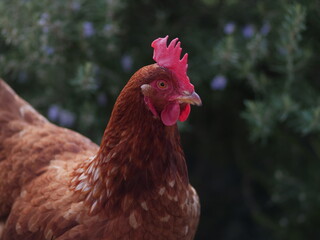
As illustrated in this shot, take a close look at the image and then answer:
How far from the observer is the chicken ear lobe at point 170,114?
64.6 inches

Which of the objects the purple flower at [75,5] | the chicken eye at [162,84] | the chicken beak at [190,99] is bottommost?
the chicken beak at [190,99]

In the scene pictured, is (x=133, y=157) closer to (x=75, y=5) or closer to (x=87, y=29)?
(x=87, y=29)

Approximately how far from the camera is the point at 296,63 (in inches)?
104

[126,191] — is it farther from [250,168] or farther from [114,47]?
[250,168]

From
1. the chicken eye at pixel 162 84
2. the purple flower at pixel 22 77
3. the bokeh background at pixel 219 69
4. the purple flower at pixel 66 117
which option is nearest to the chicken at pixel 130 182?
the chicken eye at pixel 162 84

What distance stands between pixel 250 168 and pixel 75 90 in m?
1.26

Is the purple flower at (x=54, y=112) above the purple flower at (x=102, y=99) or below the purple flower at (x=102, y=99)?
below

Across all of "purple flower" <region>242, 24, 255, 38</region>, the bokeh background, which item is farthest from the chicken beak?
"purple flower" <region>242, 24, 255, 38</region>

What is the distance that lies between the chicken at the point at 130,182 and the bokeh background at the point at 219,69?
0.86 meters

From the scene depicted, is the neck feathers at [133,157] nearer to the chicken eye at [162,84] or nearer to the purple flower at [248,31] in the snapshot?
the chicken eye at [162,84]

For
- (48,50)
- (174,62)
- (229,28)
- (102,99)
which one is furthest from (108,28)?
(174,62)

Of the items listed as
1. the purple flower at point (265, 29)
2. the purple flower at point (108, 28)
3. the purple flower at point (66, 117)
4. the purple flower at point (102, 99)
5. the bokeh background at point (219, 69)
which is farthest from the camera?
the purple flower at point (102, 99)

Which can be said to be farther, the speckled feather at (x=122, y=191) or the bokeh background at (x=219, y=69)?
the bokeh background at (x=219, y=69)

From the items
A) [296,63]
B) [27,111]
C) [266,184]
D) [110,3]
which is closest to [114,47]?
[110,3]
